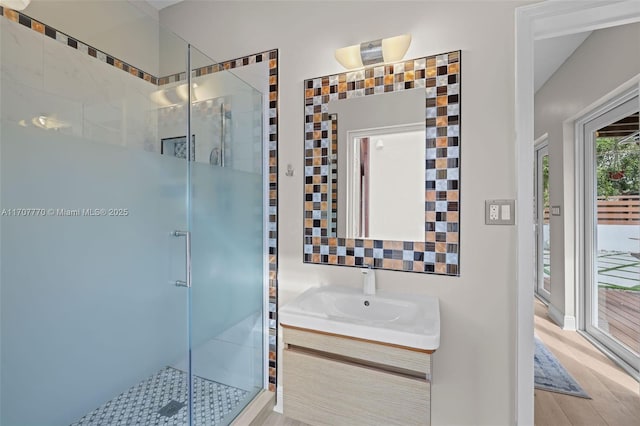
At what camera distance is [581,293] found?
3.00m

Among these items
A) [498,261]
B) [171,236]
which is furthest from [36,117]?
[498,261]

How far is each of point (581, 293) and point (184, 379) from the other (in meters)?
3.51

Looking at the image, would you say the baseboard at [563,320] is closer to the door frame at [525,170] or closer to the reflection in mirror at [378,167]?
the door frame at [525,170]

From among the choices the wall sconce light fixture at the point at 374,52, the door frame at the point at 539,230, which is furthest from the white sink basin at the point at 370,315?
the door frame at the point at 539,230

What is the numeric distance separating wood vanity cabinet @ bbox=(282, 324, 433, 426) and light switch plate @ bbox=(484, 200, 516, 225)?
71 cm

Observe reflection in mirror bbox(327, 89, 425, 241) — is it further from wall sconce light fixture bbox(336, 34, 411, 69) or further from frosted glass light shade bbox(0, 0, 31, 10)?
frosted glass light shade bbox(0, 0, 31, 10)

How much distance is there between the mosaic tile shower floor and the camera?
157 cm

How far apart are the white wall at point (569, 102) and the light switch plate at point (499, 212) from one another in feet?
5.45

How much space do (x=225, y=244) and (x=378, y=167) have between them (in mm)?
973

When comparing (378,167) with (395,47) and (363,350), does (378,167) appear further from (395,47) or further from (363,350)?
(363,350)

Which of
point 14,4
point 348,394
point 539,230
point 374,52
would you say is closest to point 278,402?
point 348,394

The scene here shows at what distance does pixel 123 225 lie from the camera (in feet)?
5.50

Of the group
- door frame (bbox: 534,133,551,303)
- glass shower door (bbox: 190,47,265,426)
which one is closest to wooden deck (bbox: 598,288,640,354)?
door frame (bbox: 534,133,551,303)

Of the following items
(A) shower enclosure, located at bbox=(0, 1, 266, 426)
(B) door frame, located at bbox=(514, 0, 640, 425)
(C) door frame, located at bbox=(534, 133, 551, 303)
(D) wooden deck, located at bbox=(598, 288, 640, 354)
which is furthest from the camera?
(C) door frame, located at bbox=(534, 133, 551, 303)
